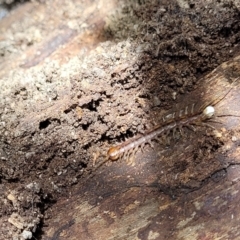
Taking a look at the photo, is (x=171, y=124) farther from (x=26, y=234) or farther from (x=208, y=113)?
(x=26, y=234)

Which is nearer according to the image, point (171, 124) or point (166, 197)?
point (166, 197)

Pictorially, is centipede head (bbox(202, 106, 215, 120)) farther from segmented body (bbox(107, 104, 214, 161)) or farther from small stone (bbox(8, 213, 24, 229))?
small stone (bbox(8, 213, 24, 229))

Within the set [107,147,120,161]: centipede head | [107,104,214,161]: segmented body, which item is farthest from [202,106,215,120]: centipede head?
[107,147,120,161]: centipede head

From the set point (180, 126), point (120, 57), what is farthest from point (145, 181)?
A: point (120, 57)

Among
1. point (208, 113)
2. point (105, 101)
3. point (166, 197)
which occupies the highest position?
point (105, 101)

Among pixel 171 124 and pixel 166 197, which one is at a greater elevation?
pixel 171 124

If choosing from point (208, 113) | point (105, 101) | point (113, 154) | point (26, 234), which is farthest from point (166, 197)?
point (26, 234)

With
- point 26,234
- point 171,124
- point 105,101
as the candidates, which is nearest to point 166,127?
point 171,124
